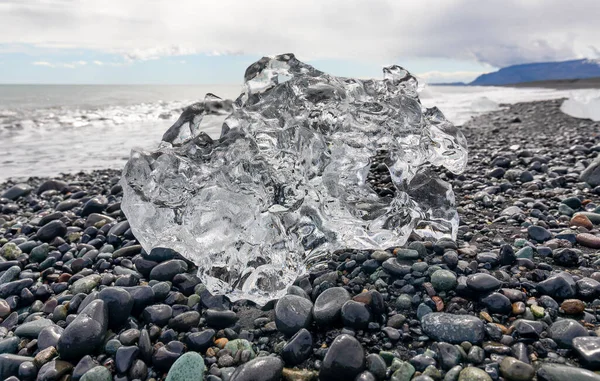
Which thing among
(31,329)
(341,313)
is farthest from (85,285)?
(341,313)

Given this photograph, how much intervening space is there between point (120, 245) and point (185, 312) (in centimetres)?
122

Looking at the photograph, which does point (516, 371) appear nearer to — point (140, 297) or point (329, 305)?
point (329, 305)

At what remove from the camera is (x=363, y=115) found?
2.93 metres

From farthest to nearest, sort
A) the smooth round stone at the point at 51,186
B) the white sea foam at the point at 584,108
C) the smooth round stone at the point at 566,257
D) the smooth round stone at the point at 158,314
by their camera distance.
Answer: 1. the white sea foam at the point at 584,108
2. the smooth round stone at the point at 51,186
3. the smooth round stone at the point at 566,257
4. the smooth round stone at the point at 158,314

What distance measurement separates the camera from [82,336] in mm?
1886

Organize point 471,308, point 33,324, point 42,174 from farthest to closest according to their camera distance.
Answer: point 42,174 < point 33,324 < point 471,308

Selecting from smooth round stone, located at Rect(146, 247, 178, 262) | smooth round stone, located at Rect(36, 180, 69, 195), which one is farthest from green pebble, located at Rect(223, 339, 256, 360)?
smooth round stone, located at Rect(36, 180, 69, 195)

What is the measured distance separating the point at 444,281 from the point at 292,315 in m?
0.81

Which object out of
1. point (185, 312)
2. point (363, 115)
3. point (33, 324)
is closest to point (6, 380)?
point (33, 324)

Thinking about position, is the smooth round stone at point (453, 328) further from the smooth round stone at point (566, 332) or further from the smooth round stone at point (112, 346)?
the smooth round stone at point (112, 346)

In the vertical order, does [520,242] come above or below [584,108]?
below

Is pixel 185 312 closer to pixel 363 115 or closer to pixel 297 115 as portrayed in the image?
pixel 297 115

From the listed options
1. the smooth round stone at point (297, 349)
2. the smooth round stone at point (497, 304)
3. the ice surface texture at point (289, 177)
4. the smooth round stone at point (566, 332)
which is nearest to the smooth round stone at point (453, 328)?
the smooth round stone at point (497, 304)

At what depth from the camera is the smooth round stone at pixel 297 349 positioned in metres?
1.78
